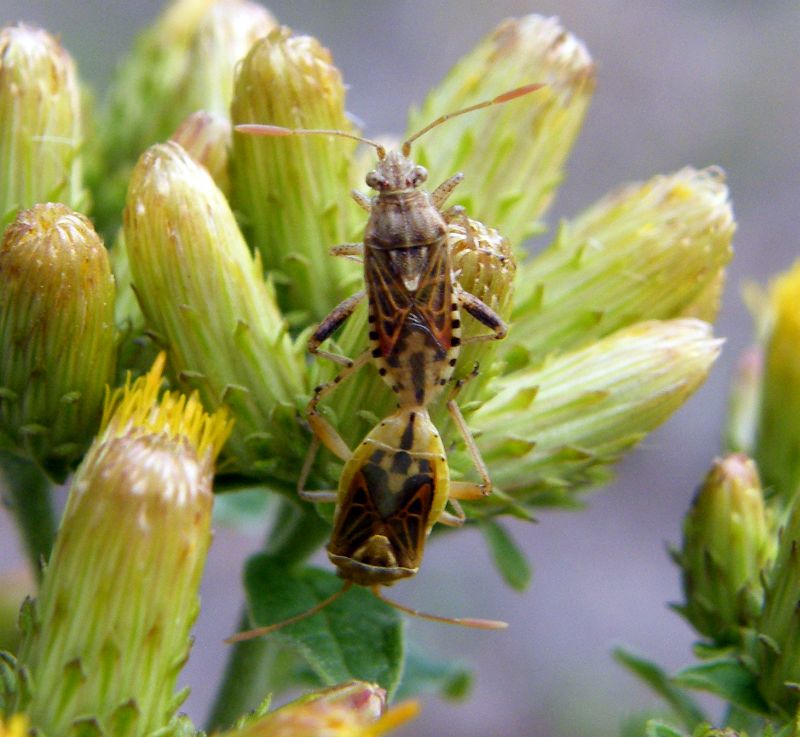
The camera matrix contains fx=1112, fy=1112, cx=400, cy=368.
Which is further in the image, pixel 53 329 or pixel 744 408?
pixel 744 408

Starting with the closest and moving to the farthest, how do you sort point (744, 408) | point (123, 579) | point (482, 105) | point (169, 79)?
1. point (123, 579)
2. point (482, 105)
3. point (169, 79)
4. point (744, 408)

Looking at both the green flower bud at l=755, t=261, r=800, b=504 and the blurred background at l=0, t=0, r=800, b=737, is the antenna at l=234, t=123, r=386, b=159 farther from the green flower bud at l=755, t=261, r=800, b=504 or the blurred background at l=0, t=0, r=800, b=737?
the blurred background at l=0, t=0, r=800, b=737

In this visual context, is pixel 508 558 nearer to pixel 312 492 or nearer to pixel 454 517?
pixel 454 517

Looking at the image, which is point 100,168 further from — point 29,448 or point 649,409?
point 649,409

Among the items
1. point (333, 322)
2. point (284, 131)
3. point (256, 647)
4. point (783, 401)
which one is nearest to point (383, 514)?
point (333, 322)

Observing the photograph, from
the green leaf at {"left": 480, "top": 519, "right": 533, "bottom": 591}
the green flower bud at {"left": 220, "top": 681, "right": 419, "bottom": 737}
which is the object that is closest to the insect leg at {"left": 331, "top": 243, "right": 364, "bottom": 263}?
the green leaf at {"left": 480, "top": 519, "right": 533, "bottom": 591}

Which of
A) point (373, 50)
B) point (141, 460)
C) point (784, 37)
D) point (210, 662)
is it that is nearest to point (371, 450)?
point (141, 460)

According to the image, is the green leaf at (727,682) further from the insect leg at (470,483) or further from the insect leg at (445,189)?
the insect leg at (445,189)
